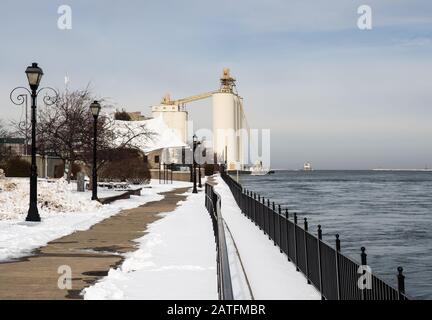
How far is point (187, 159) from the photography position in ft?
446

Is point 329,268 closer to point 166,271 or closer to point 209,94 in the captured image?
point 166,271

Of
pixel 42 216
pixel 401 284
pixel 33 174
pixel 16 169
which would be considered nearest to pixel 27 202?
pixel 42 216

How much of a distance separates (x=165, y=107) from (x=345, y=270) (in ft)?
527

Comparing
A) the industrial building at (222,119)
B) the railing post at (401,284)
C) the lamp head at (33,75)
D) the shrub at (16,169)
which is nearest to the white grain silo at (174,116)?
the industrial building at (222,119)

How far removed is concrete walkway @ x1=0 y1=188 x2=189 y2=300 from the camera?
8547 mm

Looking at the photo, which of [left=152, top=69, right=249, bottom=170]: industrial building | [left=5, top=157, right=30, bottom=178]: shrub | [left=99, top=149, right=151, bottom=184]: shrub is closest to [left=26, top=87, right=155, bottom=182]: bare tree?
[left=5, top=157, right=30, bottom=178]: shrub

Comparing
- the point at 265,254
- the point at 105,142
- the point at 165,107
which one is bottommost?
the point at 265,254

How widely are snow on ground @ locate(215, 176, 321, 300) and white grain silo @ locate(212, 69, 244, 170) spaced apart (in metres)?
135

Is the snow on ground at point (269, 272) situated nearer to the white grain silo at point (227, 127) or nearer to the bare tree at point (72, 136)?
the bare tree at point (72, 136)

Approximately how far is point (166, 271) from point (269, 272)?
241 cm
